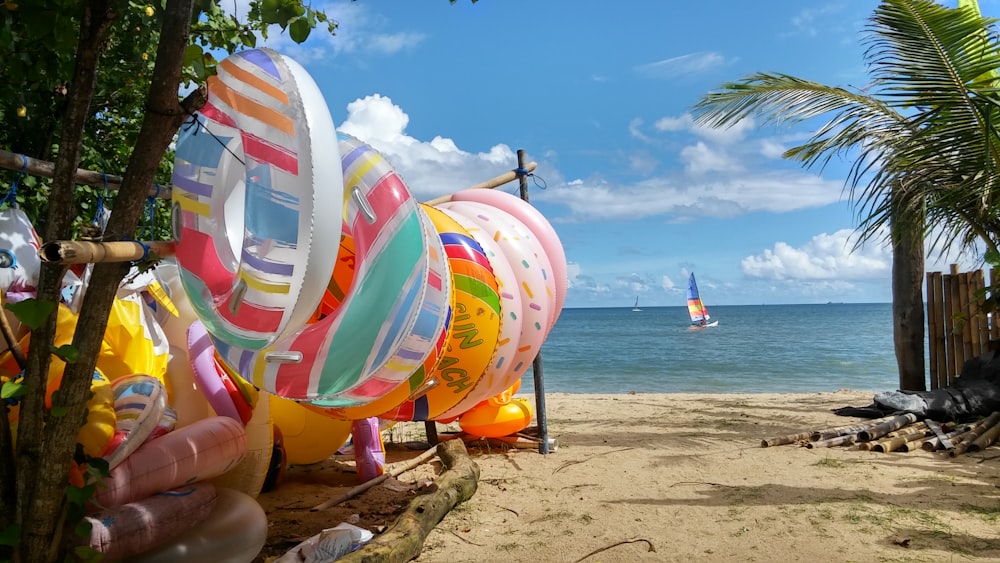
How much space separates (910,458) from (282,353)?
5016 mm

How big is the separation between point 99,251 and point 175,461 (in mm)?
1126

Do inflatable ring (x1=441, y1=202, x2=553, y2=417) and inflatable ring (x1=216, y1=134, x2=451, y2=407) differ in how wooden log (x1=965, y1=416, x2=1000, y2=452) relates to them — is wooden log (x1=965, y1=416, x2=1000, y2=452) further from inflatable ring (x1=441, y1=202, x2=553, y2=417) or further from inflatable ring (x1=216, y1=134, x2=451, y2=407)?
inflatable ring (x1=216, y1=134, x2=451, y2=407)

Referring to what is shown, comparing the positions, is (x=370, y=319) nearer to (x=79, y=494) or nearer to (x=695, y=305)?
(x=79, y=494)

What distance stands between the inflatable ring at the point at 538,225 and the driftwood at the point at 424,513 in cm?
120

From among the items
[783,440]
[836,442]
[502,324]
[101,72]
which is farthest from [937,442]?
[101,72]

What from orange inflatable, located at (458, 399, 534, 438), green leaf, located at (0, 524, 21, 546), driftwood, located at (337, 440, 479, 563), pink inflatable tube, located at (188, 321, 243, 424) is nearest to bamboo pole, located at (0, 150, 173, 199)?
pink inflatable tube, located at (188, 321, 243, 424)

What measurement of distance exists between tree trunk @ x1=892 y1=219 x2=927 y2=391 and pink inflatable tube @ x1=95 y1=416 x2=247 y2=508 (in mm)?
7765

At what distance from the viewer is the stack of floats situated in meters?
5.64

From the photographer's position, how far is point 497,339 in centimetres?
409

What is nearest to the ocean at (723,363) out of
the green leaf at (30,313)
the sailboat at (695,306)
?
the sailboat at (695,306)

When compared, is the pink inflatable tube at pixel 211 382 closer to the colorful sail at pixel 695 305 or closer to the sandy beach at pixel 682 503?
the sandy beach at pixel 682 503

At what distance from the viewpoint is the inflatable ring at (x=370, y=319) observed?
261 cm

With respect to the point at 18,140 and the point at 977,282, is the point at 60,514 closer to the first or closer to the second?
the point at 18,140

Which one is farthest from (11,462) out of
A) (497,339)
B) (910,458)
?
(910,458)
